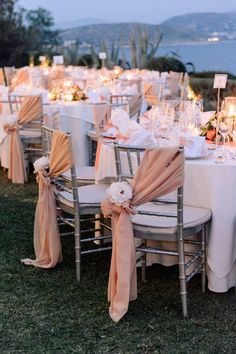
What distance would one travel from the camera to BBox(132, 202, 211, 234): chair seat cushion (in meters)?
3.48

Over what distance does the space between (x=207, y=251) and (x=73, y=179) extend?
925 millimetres

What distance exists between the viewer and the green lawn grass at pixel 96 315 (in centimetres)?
322

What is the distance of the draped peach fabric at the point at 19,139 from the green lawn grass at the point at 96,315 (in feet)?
7.40

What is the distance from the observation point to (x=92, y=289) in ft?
12.7

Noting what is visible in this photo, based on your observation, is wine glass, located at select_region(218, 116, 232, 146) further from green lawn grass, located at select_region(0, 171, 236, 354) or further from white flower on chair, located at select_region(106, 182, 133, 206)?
white flower on chair, located at select_region(106, 182, 133, 206)

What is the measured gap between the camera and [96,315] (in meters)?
3.53

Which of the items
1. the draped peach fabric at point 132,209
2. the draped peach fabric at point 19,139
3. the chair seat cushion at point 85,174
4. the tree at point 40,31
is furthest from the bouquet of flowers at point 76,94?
the tree at point 40,31

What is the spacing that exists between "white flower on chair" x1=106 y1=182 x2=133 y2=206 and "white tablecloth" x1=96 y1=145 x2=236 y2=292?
0.51 meters

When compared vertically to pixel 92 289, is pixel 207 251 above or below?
above

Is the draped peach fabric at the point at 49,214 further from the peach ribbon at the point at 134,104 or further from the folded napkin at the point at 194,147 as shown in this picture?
the peach ribbon at the point at 134,104

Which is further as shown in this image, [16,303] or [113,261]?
[16,303]

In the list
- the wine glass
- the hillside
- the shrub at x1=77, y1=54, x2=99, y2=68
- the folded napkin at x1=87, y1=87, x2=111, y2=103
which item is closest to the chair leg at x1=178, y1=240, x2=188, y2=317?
the wine glass

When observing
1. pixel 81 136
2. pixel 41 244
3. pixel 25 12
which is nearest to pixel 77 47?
pixel 25 12

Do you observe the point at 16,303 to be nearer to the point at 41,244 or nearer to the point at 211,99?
the point at 41,244
